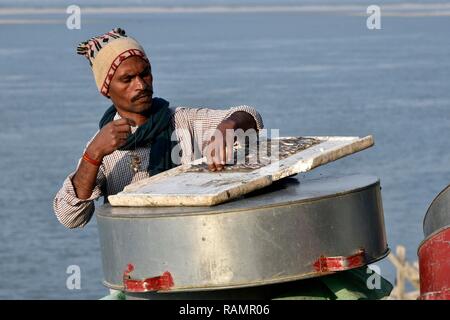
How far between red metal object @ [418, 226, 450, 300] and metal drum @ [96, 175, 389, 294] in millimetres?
350

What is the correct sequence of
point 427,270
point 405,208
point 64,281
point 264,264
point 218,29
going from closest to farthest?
point 264,264, point 427,270, point 64,281, point 405,208, point 218,29

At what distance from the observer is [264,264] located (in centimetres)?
424

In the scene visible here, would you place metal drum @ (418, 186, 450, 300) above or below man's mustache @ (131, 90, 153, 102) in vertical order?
below

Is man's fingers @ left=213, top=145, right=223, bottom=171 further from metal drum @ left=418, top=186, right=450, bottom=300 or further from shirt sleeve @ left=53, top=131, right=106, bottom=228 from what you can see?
metal drum @ left=418, top=186, right=450, bottom=300

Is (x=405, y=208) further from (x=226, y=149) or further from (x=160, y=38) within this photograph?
(x=160, y=38)

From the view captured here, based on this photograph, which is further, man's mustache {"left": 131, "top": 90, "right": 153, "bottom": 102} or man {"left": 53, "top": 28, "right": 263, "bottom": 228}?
man's mustache {"left": 131, "top": 90, "right": 153, "bottom": 102}

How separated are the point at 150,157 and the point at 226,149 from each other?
45 cm

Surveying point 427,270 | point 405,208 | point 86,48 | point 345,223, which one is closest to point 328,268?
point 345,223

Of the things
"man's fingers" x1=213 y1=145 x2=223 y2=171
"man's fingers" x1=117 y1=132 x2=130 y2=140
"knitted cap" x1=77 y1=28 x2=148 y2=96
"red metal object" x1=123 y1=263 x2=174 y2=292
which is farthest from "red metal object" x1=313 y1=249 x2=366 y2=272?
"knitted cap" x1=77 y1=28 x2=148 y2=96

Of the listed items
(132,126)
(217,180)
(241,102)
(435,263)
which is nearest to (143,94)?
(132,126)

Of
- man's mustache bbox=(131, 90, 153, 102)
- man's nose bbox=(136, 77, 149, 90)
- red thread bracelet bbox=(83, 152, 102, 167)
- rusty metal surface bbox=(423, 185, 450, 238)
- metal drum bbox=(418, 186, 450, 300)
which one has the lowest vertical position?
metal drum bbox=(418, 186, 450, 300)

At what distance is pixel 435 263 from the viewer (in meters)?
4.65

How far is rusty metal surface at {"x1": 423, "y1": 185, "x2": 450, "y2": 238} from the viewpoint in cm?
494

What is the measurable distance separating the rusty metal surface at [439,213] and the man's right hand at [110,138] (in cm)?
118
